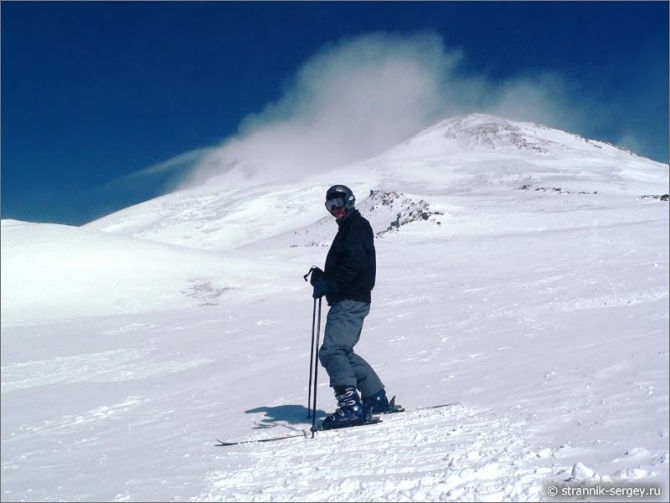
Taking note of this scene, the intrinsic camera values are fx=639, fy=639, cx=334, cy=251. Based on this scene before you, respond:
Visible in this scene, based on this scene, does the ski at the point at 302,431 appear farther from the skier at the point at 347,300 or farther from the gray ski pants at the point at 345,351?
the gray ski pants at the point at 345,351

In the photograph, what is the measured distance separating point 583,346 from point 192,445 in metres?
4.16

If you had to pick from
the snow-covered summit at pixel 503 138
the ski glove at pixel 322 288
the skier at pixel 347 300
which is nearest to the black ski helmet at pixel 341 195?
the skier at pixel 347 300

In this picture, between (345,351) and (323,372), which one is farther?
(323,372)

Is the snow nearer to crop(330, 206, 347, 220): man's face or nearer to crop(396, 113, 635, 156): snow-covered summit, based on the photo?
crop(330, 206, 347, 220): man's face

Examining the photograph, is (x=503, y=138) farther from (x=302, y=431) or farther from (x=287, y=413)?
(x=302, y=431)

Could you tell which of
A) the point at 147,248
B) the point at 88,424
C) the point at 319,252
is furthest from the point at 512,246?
the point at 88,424

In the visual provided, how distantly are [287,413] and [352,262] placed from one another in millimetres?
1797

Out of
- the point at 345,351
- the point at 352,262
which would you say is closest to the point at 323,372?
the point at 345,351

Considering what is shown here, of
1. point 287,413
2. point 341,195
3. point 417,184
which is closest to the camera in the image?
point 341,195

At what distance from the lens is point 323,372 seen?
8266mm

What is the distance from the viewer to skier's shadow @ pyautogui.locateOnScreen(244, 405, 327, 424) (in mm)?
6090

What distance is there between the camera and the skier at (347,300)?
5645 millimetres

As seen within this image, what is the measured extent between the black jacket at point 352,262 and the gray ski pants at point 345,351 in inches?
4.0

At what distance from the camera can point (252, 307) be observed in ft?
50.2
